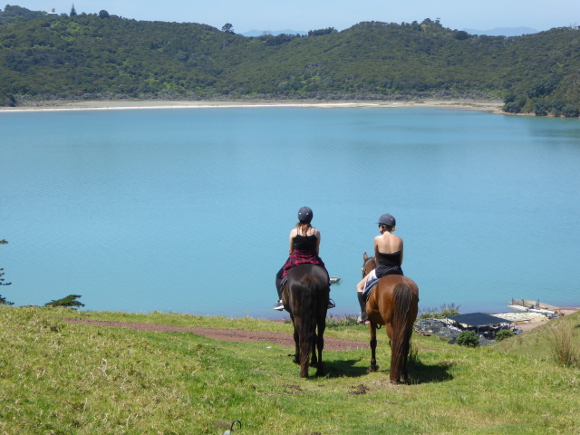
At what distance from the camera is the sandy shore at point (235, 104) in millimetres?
147000

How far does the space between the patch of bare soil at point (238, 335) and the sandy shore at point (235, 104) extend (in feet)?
437

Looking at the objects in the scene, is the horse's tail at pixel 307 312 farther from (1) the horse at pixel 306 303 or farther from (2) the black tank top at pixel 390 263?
(2) the black tank top at pixel 390 263

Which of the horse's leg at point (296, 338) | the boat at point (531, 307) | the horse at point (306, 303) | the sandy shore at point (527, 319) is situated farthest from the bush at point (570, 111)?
the horse at point (306, 303)

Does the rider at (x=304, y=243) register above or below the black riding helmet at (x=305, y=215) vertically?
below

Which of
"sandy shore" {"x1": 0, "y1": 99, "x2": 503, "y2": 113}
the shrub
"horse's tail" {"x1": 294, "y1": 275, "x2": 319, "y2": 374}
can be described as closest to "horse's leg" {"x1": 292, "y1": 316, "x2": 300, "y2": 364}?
"horse's tail" {"x1": 294, "y1": 275, "x2": 319, "y2": 374}

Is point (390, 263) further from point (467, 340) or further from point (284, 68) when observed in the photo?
point (284, 68)

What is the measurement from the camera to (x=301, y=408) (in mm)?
7441

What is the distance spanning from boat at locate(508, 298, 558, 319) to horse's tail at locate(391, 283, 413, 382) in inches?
599

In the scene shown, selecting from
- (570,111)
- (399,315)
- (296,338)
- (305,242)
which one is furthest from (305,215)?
(570,111)

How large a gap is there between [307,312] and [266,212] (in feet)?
119

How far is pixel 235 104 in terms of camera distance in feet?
534

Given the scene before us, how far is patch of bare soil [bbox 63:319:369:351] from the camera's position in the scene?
13148 millimetres

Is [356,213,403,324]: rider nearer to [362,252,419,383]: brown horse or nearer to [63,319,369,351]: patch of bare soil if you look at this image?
[362,252,419,383]: brown horse

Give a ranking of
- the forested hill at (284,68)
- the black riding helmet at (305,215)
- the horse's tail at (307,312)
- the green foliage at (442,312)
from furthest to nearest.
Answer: the forested hill at (284,68)
the green foliage at (442,312)
the black riding helmet at (305,215)
the horse's tail at (307,312)
